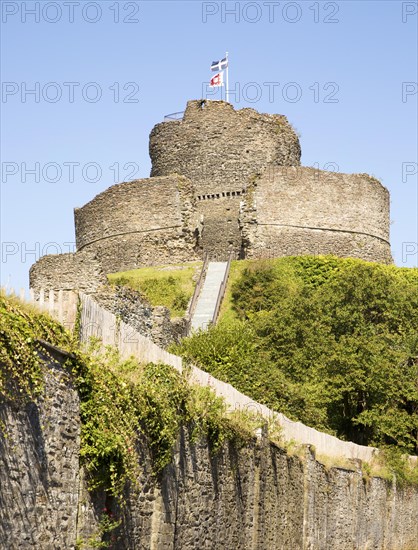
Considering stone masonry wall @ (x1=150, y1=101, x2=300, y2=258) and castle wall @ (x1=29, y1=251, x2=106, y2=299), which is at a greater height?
stone masonry wall @ (x1=150, y1=101, x2=300, y2=258)

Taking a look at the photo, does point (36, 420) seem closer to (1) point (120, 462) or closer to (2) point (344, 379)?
(1) point (120, 462)

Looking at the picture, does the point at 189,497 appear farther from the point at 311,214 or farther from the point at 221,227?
the point at 311,214

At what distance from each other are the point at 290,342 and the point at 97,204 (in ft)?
91.7

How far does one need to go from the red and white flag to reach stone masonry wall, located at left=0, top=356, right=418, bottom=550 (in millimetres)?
42347

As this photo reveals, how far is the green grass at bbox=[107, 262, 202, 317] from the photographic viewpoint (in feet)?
155

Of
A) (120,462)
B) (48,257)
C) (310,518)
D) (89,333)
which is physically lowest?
(310,518)

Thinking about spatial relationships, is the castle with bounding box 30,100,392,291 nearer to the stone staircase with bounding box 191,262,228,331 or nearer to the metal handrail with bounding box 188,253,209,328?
the metal handrail with bounding box 188,253,209,328

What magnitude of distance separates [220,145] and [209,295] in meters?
16.3

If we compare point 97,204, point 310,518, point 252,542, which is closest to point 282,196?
point 97,204

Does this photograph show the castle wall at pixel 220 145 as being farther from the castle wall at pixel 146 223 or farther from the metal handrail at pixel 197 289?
the metal handrail at pixel 197 289

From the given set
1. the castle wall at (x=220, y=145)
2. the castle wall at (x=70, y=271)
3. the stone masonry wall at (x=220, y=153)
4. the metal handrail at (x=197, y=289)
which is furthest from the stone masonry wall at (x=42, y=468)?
the castle wall at (x=220, y=145)

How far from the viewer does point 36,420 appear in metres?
10.1

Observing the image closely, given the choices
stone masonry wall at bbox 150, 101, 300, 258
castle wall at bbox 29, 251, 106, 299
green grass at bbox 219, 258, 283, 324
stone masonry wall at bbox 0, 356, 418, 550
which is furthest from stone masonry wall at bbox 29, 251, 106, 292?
stone masonry wall at bbox 150, 101, 300, 258

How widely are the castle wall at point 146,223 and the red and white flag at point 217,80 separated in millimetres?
9056
